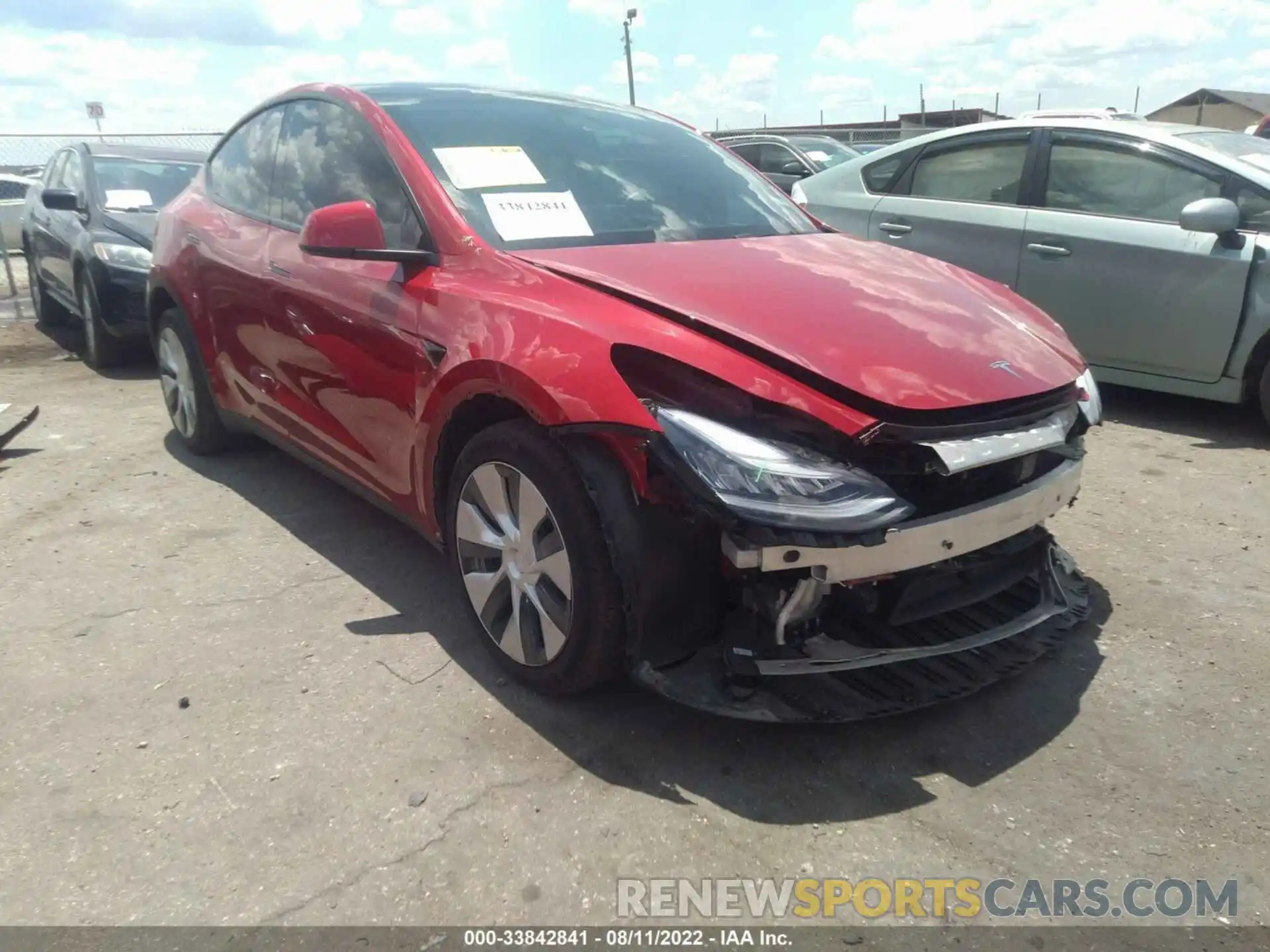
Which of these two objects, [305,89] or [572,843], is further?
[305,89]

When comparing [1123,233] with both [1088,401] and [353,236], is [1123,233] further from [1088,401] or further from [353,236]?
[353,236]

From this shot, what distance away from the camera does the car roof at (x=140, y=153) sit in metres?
7.88

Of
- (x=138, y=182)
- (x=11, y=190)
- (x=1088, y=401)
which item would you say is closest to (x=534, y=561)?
(x=1088, y=401)

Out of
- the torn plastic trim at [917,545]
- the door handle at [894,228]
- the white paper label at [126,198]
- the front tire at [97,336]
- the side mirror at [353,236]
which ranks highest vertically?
the side mirror at [353,236]

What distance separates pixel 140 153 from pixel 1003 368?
25.2ft

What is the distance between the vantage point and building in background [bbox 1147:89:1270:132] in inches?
1453

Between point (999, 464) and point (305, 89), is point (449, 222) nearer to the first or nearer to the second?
point (305, 89)

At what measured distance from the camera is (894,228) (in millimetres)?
6086

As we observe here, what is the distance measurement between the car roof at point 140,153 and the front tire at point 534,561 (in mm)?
6472

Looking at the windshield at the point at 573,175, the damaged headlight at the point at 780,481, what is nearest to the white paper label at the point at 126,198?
the windshield at the point at 573,175

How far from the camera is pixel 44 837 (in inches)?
90.3

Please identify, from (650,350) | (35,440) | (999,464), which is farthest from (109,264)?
(999,464)

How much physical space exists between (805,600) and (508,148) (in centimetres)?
182

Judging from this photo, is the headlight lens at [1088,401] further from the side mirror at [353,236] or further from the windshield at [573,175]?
the side mirror at [353,236]
